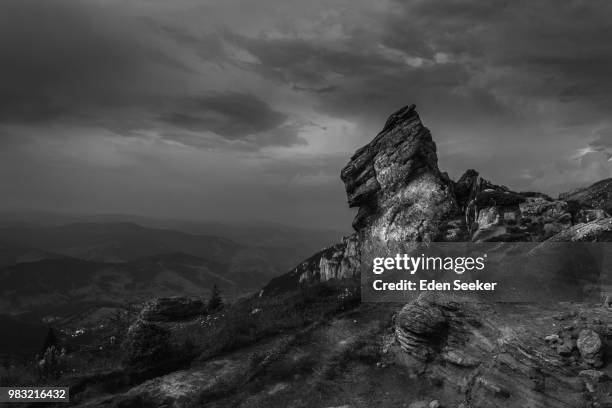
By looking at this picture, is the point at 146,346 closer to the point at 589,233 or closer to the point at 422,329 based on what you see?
the point at 422,329

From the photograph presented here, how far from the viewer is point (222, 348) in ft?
88.9

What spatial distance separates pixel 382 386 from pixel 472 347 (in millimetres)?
5061

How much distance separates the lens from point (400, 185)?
154ft

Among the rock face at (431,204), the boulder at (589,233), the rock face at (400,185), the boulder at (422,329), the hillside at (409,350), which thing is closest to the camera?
the hillside at (409,350)

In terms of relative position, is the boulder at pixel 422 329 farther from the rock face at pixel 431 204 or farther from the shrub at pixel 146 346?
the shrub at pixel 146 346

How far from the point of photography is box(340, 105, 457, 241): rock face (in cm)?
4222

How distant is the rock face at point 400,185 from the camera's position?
42.2 metres

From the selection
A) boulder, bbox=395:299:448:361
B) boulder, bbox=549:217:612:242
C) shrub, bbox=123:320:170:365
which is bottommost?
shrub, bbox=123:320:170:365

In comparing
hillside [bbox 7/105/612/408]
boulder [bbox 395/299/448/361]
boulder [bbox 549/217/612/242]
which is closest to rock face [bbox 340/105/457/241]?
hillside [bbox 7/105/612/408]

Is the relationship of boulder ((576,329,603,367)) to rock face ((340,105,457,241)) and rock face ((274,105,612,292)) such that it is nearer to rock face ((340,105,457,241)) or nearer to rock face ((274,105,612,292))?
rock face ((274,105,612,292))

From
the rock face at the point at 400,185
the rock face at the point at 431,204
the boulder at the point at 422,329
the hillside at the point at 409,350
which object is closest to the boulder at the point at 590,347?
the hillside at the point at 409,350

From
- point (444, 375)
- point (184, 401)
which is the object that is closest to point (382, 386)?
point (444, 375)

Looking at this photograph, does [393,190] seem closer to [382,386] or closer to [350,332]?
[350,332]

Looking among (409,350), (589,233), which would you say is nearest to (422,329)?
(409,350)
